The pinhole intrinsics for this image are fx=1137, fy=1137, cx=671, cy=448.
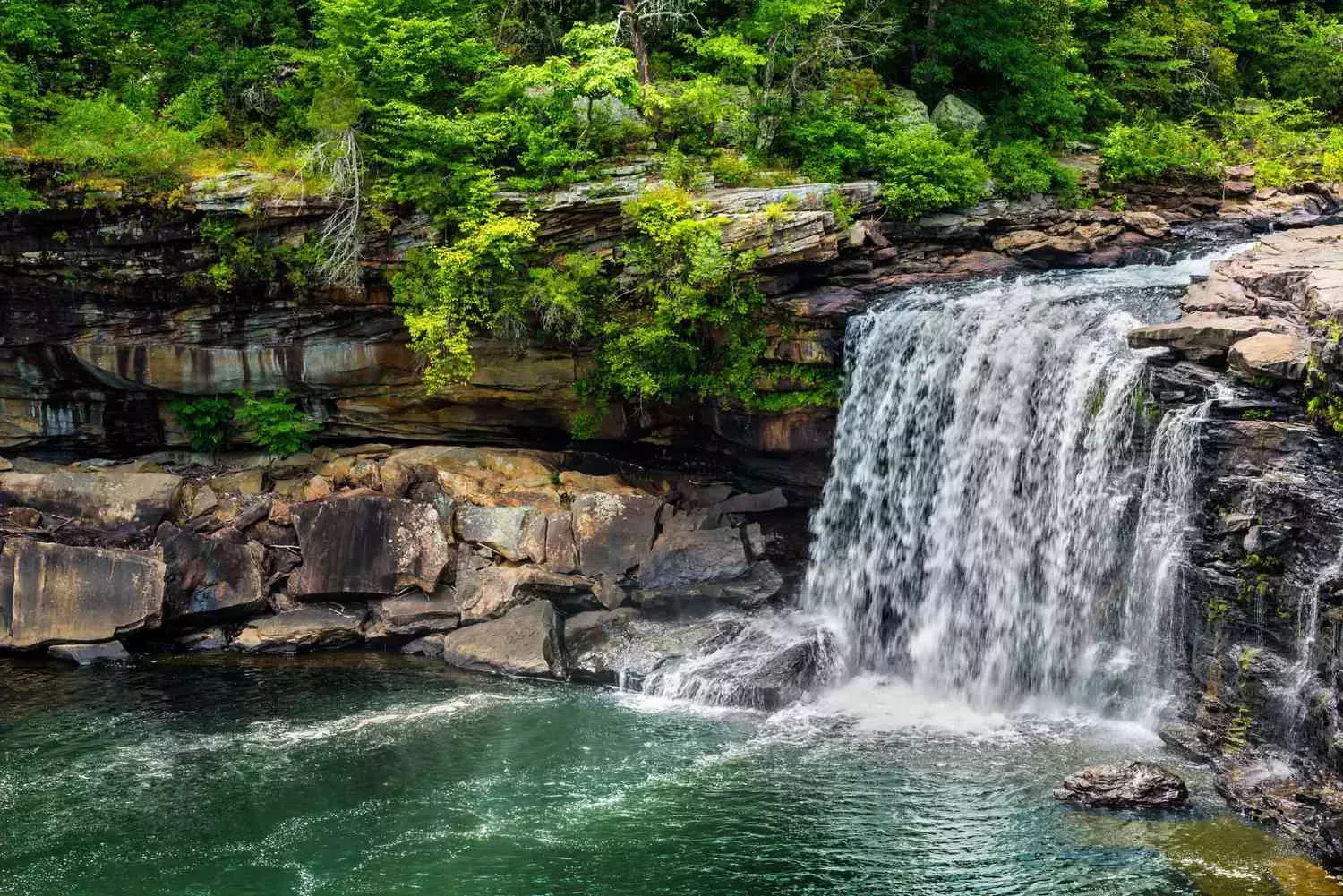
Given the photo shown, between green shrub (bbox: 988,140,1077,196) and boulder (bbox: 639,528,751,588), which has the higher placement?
green shrub (bbox: 988,140,1077,196)

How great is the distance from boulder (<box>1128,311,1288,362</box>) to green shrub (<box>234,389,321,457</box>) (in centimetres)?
1522

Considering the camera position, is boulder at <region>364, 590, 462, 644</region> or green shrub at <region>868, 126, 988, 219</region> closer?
boulder at <region>364, 590, 462, 644</region>

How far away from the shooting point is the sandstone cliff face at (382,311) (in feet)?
65.6

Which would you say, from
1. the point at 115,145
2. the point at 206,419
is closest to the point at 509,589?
the point at 206,419

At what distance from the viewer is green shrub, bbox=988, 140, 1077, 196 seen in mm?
22578

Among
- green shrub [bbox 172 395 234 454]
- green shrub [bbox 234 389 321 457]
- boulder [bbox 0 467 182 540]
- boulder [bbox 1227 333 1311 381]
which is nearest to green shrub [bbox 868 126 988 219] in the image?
boulder [bbox 1227 333 1311 381]

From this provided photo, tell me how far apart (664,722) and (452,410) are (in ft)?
27.8

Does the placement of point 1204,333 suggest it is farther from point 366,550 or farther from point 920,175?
point 366,550

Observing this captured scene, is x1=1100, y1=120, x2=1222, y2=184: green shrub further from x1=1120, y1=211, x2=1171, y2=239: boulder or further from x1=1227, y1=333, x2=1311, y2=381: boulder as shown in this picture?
x1=1227, y1=333, x2=1311, y2=381: boulder

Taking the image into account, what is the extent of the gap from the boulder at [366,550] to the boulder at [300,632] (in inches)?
15.9

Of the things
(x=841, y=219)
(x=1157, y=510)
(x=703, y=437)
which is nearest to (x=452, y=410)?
(x=703, y=437)

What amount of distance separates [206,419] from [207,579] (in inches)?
144

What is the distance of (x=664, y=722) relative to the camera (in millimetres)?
16312

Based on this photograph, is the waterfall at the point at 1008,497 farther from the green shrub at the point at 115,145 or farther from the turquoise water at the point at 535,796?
the green shrub at the point at 115,145
